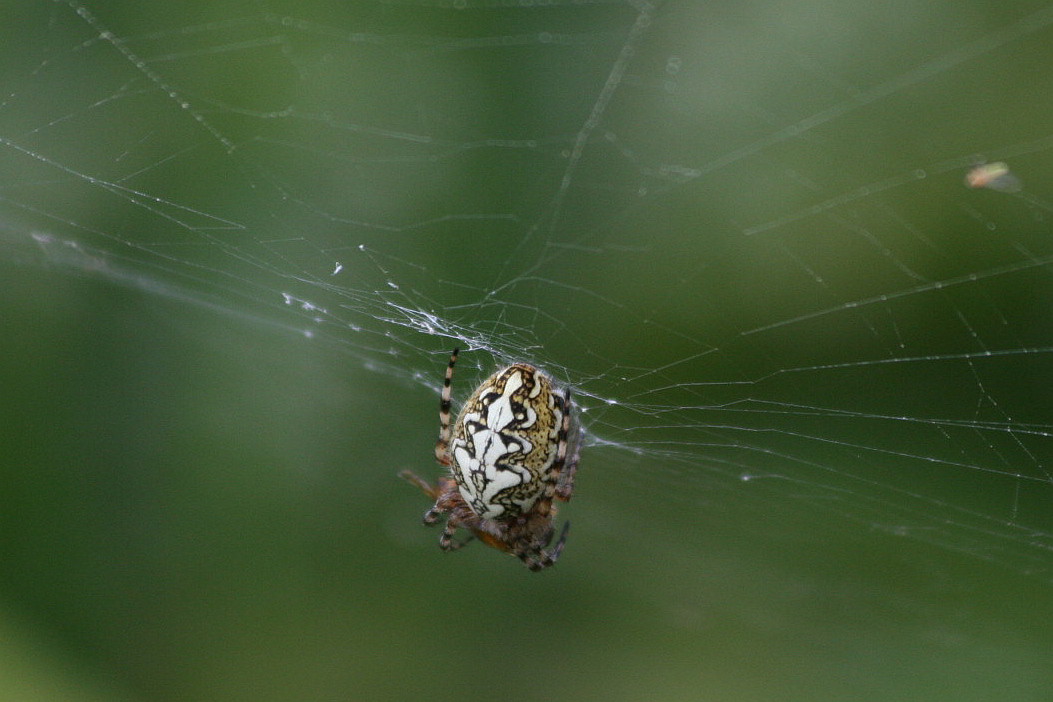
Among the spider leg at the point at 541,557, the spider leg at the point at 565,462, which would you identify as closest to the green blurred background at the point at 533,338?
the spider leg at the point at 565,462

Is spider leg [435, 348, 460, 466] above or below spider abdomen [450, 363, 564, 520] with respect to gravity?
above

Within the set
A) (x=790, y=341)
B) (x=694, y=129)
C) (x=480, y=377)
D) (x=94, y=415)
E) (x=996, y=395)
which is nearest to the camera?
(x=996, y=395)

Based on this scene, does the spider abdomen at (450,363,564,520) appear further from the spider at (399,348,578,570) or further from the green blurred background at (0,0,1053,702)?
the green blurred background at (0,0,1053,702)

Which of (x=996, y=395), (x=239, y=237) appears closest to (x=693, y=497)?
(x=996, y=395)

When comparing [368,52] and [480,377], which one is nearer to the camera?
[368,52]

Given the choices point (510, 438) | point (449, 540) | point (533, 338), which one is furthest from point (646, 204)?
point (449, 540)

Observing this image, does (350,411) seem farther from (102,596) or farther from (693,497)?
(693,497)

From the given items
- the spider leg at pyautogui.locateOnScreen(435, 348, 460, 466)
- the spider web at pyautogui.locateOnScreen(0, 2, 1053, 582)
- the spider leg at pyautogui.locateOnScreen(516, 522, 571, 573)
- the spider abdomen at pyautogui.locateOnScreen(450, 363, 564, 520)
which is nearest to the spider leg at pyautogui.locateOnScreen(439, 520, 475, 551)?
the spider leg at pyautogui.locateOnScreen(516, 522, 571, 573)

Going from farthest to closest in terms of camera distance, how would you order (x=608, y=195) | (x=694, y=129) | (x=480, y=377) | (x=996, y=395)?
(x=480, y=377)
(x=608, y=195)
(x=694, y=129)
(x=996, y=395)
